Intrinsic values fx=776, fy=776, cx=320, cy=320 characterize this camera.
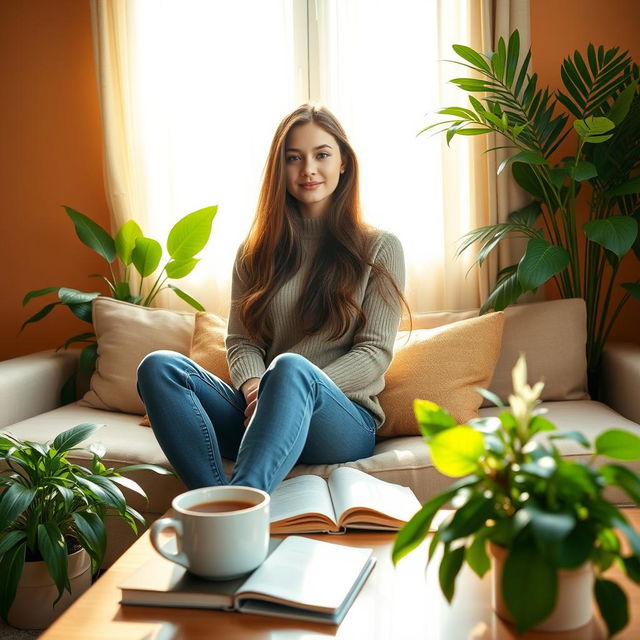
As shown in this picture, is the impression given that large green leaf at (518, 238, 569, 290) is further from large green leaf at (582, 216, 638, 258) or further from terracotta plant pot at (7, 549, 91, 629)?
terracotta plant pot at (7, 549, 91, 629)

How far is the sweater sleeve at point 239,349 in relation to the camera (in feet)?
7.10

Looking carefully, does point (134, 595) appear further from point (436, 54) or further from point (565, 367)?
point (436, 54)

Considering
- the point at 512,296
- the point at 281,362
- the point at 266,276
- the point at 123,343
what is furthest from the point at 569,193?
the point at 123,343

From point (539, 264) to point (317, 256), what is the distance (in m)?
0.65

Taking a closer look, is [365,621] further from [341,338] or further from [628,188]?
[628,188]

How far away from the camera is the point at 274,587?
1003 mm

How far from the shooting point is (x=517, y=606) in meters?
0.73

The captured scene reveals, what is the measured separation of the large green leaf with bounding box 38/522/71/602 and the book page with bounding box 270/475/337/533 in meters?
A: 0.55

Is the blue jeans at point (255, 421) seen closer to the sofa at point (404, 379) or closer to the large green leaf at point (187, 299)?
the sofa at point (404, 379)

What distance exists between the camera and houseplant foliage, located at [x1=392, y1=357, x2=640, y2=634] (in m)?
0.72

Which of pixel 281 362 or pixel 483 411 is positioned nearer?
pixel 281 362

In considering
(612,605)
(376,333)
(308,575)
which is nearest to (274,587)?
(308,575)

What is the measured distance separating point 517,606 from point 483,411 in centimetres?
174

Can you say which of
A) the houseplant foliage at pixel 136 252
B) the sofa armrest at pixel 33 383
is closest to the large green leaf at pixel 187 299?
the houseplant foliage at pixel 136 252
